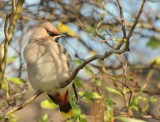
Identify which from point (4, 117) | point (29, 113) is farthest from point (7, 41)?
point (29, 113)

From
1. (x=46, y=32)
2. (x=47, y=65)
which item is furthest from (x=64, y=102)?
(x=46, y=32)

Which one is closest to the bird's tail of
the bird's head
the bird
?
the bird

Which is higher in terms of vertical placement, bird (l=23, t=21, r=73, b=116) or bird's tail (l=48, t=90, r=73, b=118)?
bird (l=23, t=21, r=73, b=116)

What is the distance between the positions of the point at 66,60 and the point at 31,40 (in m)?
0.36

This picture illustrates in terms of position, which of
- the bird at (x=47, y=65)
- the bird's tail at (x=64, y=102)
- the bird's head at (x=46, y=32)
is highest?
the bird's head at (x=46, y=32)

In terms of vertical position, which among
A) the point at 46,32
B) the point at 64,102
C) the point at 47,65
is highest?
the point at 46,32

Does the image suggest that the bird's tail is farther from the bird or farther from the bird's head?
the bird's head

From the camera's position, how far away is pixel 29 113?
4434 millimetres

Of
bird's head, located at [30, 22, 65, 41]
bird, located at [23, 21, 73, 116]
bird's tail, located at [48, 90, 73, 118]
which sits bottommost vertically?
bird's tail, located at [48, 90, 73, 118]

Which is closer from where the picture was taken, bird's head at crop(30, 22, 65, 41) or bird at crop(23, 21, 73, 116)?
bird at crop(23, 21, 73, 116)

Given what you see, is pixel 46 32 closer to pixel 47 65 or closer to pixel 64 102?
pixel 47 65

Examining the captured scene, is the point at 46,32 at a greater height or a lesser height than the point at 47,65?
greater

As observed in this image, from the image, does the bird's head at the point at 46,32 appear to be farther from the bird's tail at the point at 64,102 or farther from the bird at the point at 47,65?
the bird's tail at the point at 64,102

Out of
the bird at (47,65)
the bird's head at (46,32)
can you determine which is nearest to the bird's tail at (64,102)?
the bird at (47,65)
